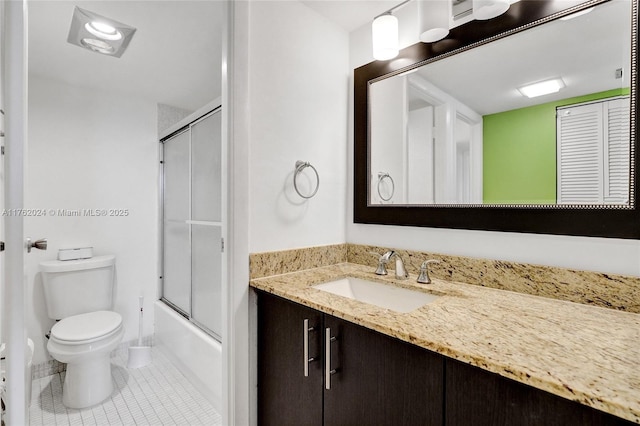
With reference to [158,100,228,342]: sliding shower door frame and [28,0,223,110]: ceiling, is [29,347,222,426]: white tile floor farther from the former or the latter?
[28,0,223,110]: ceiling

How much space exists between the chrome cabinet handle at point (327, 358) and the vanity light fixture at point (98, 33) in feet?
5.95

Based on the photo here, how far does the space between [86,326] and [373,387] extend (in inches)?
76.4

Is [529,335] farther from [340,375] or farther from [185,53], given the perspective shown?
[185,53]

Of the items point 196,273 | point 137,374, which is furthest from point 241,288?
point 137,374

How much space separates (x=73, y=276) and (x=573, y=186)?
9.31ft

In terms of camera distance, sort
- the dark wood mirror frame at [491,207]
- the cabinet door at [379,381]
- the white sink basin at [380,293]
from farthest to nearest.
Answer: the white sink basin at [380,293], the dark wood mirror frame at [491,207], the cabinet door at [379,381]

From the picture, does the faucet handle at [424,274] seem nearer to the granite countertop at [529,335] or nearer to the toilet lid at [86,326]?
the granite countertop at [529,335]

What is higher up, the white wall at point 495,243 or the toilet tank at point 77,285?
the white wall at point 495,243

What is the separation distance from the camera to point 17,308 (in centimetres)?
88

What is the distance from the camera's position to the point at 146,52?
6.06 ft

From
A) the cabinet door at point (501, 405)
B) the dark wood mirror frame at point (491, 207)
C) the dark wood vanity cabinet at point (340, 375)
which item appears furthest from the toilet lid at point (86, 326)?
the cabinet door at point (501, 405)

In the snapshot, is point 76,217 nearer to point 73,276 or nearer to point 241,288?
point 73,276

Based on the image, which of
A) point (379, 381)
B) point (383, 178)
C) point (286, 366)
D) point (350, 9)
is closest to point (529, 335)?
point (379, 381)

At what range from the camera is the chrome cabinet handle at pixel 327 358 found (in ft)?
3.30
